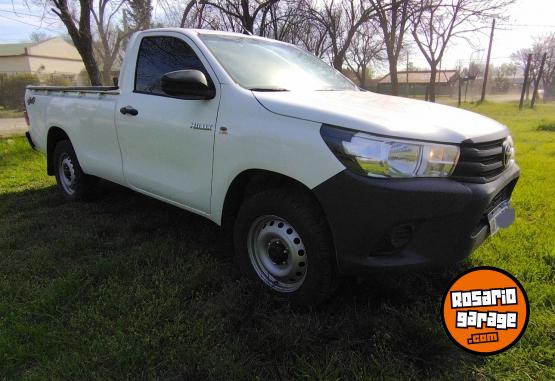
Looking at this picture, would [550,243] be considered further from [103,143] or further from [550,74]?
[550,74]

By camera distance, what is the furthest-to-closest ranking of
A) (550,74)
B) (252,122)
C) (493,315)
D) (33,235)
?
(550,74) → (33,235) → (252,122) → (493,315)

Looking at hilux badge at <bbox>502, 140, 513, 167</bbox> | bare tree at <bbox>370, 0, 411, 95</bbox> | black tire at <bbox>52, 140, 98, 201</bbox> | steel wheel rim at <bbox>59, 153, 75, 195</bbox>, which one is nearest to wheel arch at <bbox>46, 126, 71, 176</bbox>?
black tire at <bbox>52, 140, 98, 201</bbox>

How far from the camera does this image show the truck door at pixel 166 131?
10.3 feet

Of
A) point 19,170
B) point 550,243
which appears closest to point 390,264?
point 550,243

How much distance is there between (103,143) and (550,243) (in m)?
4.12

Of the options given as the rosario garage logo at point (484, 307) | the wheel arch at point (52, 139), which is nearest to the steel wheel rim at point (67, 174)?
the wheel arch at point (52, 139)

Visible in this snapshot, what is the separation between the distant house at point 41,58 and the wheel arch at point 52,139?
4082 centimetres

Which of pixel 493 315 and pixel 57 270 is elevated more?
pixel 493 315

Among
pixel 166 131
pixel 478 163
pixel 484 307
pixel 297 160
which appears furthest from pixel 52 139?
pixel 484 307

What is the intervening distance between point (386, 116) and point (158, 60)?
7.34 ft

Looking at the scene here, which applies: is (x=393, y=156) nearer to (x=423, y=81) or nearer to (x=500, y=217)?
(x=500, y=217)

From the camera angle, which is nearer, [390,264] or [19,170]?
[390,264]

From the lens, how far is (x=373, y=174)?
2246mm

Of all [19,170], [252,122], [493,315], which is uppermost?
[252,122]
